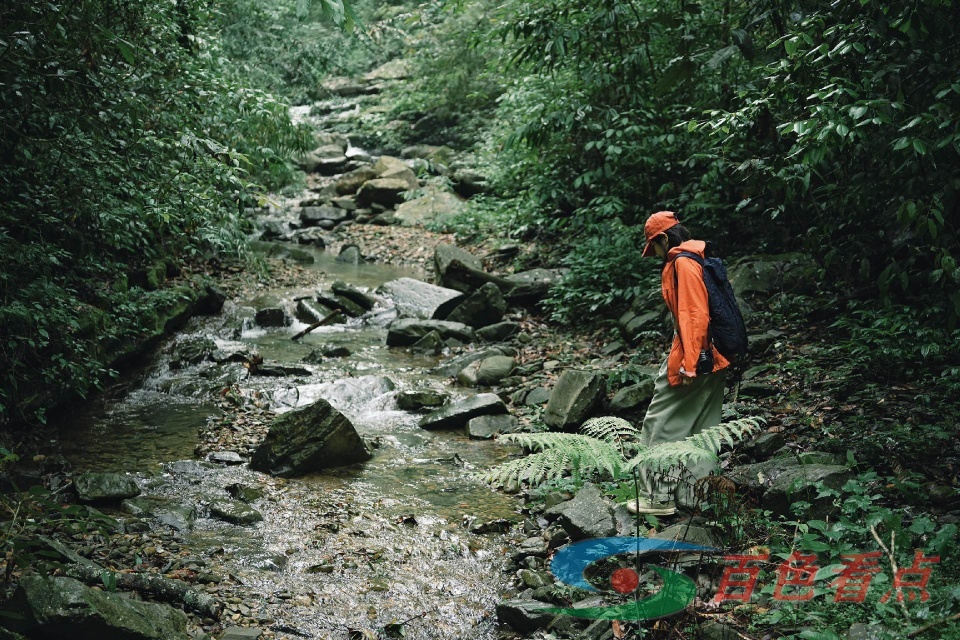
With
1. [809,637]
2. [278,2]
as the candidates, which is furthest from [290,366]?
[278,2]

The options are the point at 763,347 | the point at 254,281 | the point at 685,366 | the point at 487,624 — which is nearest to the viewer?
the point at 487,624

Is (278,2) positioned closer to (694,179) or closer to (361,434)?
(694,179)

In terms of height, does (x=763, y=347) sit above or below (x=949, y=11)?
below

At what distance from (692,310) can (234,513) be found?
3.95 metres

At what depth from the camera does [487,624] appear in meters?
4.30

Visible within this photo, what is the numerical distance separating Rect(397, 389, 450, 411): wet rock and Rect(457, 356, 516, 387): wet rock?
764mm

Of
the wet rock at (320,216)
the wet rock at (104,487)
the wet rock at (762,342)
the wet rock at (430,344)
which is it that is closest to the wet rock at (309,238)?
the wet rock at (320,216)

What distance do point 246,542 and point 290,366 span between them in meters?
4.68

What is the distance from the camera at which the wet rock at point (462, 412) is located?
26.0 ft

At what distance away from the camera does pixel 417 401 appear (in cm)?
853

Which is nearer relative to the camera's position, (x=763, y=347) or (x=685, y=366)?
(x=685, y=366)

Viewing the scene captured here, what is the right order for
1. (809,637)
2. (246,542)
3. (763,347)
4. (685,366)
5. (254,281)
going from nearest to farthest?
(809,637) → (685,366) → (246,542) → (763,347) → (254,281)

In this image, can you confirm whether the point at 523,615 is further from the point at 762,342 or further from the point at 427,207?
the point at 427,207

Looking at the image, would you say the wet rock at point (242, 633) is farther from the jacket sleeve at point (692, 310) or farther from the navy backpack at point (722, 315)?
the navy backpack at point (722, 315)
